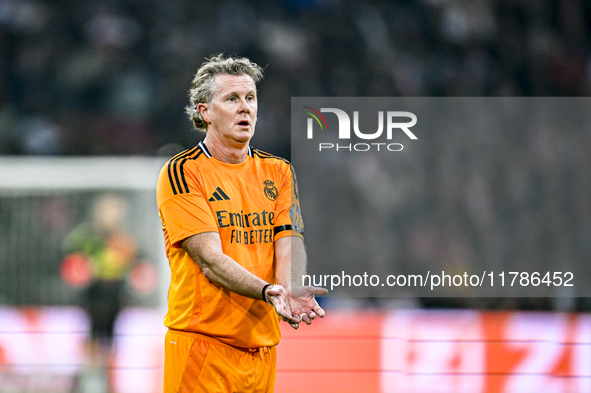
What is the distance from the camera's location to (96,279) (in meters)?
5.48

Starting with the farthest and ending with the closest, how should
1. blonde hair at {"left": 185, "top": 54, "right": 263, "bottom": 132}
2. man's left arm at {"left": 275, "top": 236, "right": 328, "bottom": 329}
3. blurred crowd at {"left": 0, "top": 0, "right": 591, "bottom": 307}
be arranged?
blurred crowd at {"left": 0, "top": 0, "right": 591, "bottom": 307}, blonde hair at {"left": 185, "top": 54, "right": 263, "bottom": 132}, man's left arm at {"left": 275, "top": 236, "right": 328, "bottom": 329}

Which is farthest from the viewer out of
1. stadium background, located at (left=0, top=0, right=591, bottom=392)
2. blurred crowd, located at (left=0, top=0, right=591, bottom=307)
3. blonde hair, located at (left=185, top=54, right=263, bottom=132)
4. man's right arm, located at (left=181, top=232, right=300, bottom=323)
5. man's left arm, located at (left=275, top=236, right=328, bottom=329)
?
blurred crowd, located at (left=0, top=0, right=591, bottom=307)

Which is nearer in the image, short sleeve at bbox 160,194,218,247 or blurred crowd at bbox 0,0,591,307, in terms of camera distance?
short sleeve at bbox 160,194,218,247

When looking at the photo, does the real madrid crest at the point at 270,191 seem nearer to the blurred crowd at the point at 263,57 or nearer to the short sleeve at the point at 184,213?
the short sleeve at the point at 184,213

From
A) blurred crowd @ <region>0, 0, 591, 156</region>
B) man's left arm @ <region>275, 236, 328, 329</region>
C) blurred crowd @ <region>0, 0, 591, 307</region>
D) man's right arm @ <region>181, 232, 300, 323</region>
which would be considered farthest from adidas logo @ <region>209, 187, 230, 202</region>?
blurred crowd @ <region>0, 0, 591, 156</region>

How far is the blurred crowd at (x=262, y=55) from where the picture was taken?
8164 mm

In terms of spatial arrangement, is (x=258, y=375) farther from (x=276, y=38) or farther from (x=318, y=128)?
(x=276, y=38)

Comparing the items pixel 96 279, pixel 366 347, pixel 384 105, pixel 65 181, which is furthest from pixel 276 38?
pixel 366 347

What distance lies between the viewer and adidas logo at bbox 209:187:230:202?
255cm

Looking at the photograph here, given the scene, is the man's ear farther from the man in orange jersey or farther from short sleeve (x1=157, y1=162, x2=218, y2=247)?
short sleeve (x1=157, y1=162, x2=218, y2=247)

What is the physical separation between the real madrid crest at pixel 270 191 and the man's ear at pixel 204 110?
357mm

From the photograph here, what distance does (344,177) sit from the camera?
22.3ft

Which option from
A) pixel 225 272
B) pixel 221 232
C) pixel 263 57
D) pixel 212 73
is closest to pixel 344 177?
pixel 263 57

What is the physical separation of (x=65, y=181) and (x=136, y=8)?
433 cm
